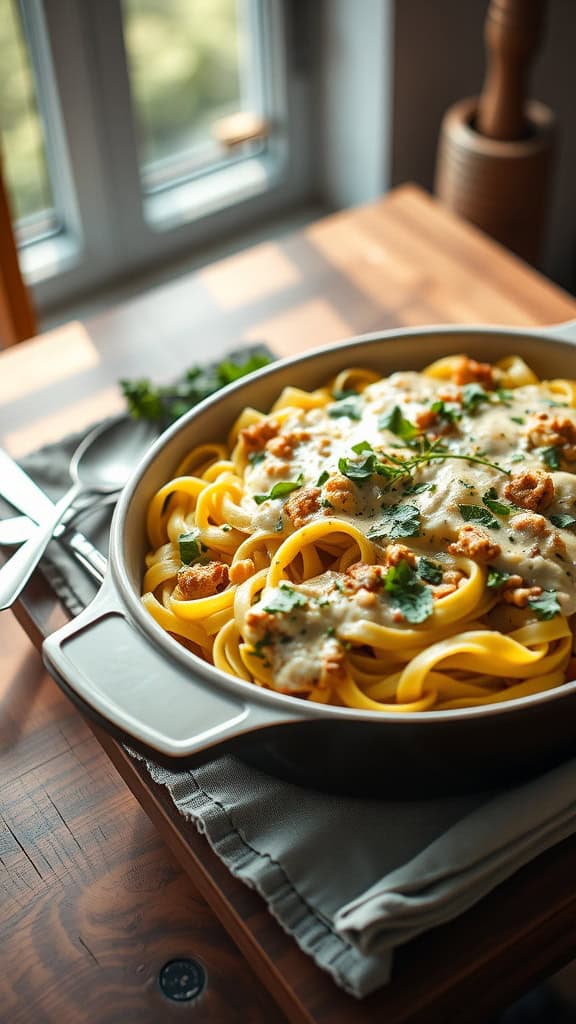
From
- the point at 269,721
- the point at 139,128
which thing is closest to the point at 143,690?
the point at 269,721

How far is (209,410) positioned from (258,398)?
91 mm

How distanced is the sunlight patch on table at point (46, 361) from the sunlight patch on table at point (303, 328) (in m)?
0.29

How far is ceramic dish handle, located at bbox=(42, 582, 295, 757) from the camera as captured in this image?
998 millimetres

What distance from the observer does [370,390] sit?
145 centimetres

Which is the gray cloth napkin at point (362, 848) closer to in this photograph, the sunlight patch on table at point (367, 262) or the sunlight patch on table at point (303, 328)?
the sunlight patch on table at point (303, 328)

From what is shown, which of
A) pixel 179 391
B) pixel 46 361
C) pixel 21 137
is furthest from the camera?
pixel 21 137

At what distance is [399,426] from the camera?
137cm

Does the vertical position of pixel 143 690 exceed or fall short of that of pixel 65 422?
it exceeds it

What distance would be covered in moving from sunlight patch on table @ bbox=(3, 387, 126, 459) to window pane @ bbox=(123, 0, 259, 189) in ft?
3.54

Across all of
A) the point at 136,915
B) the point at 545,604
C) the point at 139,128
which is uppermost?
the point at 545,604

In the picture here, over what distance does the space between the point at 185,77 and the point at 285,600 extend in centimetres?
194

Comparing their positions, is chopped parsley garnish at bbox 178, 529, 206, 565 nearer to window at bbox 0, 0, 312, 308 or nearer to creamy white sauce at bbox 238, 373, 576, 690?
creamy white sauce at bbox 238, 373, 576, 690

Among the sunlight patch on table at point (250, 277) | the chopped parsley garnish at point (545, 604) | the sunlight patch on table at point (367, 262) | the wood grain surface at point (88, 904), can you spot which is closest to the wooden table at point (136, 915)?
the wood grain surface at point (88, 904)

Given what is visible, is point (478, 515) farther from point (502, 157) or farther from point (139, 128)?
point (139, 128)
